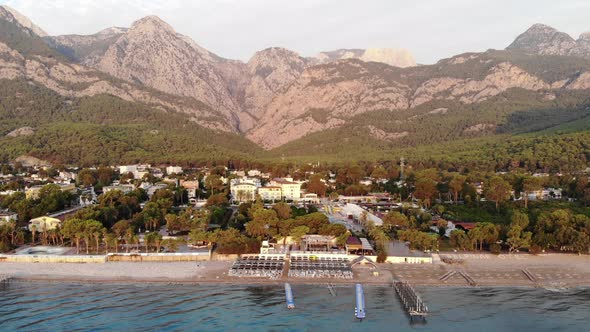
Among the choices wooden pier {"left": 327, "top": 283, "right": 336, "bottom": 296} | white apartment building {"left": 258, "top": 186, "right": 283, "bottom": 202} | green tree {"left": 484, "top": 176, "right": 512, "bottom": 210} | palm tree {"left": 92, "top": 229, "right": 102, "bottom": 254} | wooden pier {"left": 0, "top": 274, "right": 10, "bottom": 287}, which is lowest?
wooden pier {"left": 327, "top": 283, "right": 336, "bottom": 296}

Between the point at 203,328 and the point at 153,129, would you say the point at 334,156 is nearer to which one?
the point at 153,129

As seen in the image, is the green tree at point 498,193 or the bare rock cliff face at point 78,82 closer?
the green tree at point 498,193

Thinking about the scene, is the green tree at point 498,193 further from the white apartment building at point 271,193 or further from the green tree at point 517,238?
the white apartment building at point 271,193

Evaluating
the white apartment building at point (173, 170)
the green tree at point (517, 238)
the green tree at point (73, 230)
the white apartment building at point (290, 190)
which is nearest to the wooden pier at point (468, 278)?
the green tree at point (517, 238)

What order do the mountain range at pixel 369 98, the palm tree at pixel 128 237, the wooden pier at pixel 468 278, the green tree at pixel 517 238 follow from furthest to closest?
the mountain range at pixel 369 98 → the palm tree at pixel 128 237 → the green tree at pixel 517 238 → the wooden pier at pixel 468 278

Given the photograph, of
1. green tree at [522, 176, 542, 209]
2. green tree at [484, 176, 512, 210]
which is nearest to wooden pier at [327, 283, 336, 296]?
green tree at [484, 176, 512, 210]

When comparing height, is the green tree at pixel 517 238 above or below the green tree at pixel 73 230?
below

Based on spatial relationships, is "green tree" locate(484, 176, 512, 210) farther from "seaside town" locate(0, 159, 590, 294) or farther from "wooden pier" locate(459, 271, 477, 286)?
"wooden pier" locate(459, 271, 477, 286)
